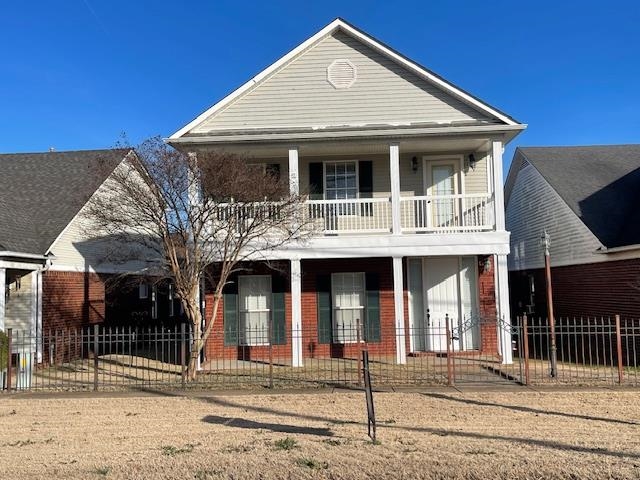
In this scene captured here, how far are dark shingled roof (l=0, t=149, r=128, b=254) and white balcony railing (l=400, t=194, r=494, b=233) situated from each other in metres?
7.05

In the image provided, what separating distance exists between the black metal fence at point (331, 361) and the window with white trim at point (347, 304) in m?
0.07

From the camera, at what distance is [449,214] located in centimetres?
1495

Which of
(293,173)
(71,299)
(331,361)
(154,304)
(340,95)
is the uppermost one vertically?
(340,95)

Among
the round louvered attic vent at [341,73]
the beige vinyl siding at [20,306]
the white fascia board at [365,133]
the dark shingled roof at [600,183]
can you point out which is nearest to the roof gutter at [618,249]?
the dark shingled roof at [600,183]

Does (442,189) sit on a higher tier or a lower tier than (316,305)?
higher

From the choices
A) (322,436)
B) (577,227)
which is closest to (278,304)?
(322,436)

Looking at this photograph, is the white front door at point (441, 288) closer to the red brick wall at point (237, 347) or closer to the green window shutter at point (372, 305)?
the green window shutter at point (372, 305)

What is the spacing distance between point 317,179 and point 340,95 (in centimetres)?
220

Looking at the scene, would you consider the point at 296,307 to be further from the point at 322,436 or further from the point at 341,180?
the point at 322,436

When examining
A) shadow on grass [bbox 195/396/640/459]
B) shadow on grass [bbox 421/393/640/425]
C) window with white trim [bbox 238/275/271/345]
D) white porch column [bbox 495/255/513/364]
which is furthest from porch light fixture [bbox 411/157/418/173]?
shadow on grass [bbox 195/396/640/459]

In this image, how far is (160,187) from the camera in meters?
11.0

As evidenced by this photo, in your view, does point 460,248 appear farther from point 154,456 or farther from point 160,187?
point 154,456

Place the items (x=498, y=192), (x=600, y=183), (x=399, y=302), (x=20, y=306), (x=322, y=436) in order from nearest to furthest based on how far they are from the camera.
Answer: (x=322, y=436)
(x=399, y=302)
(x=498, y=192)
(x=20, y=306)
(x=600, y=183)

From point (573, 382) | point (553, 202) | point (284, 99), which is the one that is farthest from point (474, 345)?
point (284, 99)
